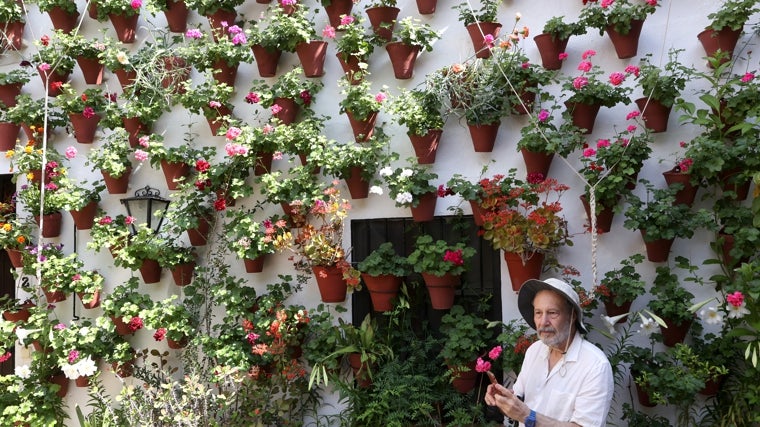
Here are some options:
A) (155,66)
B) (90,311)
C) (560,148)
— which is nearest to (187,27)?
(155,66)

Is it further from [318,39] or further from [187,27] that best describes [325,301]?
[187,27]

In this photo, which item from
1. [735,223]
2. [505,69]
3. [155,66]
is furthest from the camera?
[155,66]

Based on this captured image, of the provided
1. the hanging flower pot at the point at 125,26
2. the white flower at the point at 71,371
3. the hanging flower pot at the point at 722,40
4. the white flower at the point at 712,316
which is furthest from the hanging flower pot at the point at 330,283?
the hanging flower pot at the point at 722,40

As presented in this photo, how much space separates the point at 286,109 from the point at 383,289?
153cm

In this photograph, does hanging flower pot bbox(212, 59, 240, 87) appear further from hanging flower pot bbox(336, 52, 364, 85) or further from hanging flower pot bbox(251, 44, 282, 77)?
hanging flower pot bbox(336, 52, 364, 85)

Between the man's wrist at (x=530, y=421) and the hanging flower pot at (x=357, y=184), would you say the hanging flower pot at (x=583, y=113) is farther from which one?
the man's wrist at (x=530, y=421)

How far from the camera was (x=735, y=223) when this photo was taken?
13.1ft

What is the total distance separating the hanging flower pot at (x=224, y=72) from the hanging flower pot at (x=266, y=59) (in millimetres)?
178

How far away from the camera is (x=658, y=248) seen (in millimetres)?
4168

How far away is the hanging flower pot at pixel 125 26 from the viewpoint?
572 centimetres

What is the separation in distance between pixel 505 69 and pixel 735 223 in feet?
5.48

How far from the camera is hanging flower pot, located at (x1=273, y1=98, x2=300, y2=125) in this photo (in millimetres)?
5195

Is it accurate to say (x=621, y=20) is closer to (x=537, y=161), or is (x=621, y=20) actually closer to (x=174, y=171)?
(x=537, y=161)

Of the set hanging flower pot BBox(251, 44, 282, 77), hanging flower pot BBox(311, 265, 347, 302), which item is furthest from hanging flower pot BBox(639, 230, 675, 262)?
hanging flower pot BBox(251, 44, 282, 77)
